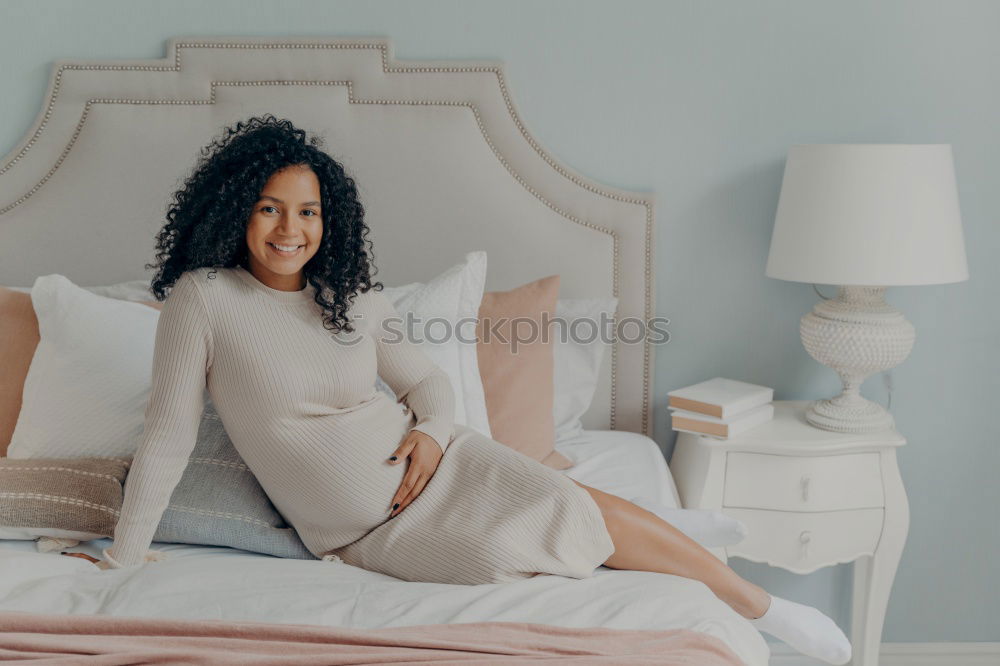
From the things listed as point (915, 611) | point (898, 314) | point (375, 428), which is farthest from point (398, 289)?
point (915, 611)

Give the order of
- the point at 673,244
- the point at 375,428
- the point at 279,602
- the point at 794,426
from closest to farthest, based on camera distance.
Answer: the point at 279,602 → the point at 375,428 → the point at 794,426 → the point at 673,244

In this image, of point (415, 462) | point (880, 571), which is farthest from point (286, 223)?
point (880, 571)

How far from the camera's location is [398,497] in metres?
1.58

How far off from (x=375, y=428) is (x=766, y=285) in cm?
124

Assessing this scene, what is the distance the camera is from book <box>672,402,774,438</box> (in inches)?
81.5

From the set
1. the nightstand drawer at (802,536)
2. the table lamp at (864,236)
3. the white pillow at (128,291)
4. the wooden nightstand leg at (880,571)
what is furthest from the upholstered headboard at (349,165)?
the wooden nightstand leg at (880,571)

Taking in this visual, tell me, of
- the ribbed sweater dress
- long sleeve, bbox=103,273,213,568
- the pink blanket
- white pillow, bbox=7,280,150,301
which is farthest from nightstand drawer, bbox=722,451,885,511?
white pillow, bbox=7,280,150,301

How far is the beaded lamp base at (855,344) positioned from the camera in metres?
2.08

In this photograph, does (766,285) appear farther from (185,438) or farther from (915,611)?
(185,438)

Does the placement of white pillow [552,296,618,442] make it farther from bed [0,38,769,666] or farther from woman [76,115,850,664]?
woman [76,115,850,664]

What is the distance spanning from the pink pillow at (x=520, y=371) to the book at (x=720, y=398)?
13.0 inches

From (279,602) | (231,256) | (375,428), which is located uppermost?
(231,256)

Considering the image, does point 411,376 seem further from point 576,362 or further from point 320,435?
point 576,362

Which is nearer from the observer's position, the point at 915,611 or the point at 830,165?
the point at 830,165
